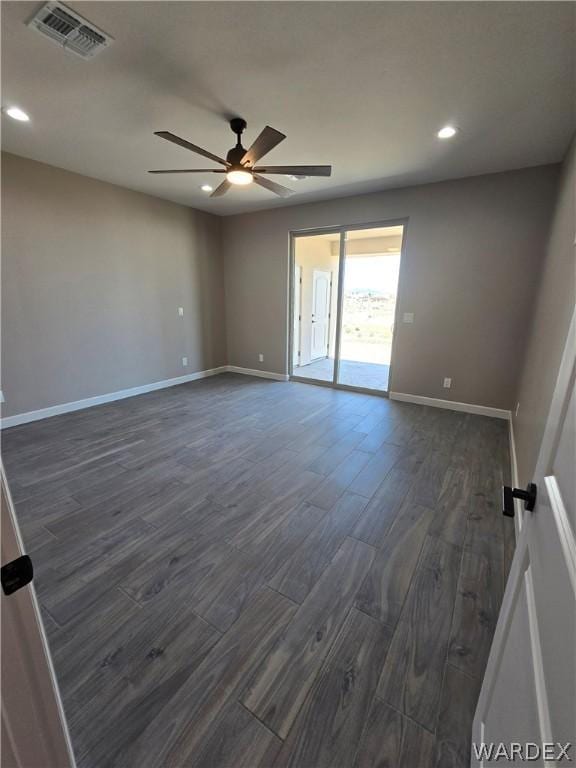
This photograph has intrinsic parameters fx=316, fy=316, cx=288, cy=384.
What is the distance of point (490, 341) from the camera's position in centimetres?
385

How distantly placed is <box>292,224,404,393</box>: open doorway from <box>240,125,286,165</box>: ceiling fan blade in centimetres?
359

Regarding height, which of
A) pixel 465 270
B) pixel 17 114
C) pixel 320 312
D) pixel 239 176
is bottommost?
pixel 320 312

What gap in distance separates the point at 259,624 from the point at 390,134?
366 centimetres

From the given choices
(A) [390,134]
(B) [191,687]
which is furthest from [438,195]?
(B) [191,687]

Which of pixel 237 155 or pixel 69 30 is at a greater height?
pixel 69 30

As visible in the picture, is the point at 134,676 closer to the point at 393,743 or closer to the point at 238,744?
the point at 238,744

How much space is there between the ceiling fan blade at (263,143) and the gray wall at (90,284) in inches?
102

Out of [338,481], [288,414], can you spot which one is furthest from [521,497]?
Answer: [288,414]

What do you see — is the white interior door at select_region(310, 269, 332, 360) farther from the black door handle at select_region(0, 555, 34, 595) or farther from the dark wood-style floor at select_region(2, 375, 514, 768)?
the black door handle at select_region(0, 555, 34, 595)

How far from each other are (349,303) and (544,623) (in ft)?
21.6

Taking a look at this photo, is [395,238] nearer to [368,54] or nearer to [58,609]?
[368,54]

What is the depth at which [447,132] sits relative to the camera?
2684mm

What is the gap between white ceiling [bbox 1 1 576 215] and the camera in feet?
5.33

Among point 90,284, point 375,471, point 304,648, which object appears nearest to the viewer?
point 304,648
